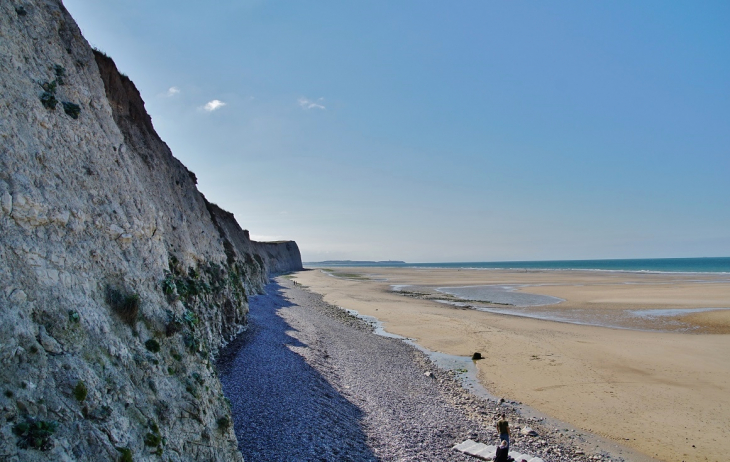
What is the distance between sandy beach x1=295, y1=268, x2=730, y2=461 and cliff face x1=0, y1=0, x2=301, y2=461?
13.7 m

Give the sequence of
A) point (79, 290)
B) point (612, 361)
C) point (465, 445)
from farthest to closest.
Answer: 1. point (612, 361)
2. point (465, 445)
3. point (79, 290)

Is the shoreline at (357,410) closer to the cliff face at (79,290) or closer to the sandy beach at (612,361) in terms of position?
the sandy beach at (612,361)

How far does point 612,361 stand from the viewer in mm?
21531

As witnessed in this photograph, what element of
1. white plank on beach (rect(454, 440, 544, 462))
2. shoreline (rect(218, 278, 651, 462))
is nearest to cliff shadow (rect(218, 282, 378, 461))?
shoreline (rect(218, 278, 651, 462))

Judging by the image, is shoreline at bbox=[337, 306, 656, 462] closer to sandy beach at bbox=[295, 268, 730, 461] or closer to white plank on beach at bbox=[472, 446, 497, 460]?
sandy beach at bbox=[295, 268, 730, 461]

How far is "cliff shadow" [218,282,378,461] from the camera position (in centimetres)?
1073

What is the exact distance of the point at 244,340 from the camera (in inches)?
800

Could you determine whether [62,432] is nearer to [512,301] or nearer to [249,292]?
[249,292]

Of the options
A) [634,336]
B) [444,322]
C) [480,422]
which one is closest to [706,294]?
[634,336]

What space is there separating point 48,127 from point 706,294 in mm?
66388

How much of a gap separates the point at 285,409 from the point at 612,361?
18.7 metres

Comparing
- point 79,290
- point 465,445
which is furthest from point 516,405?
point 79,290

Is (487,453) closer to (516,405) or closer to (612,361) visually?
(516,405)

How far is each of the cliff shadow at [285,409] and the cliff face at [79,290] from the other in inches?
89.8
